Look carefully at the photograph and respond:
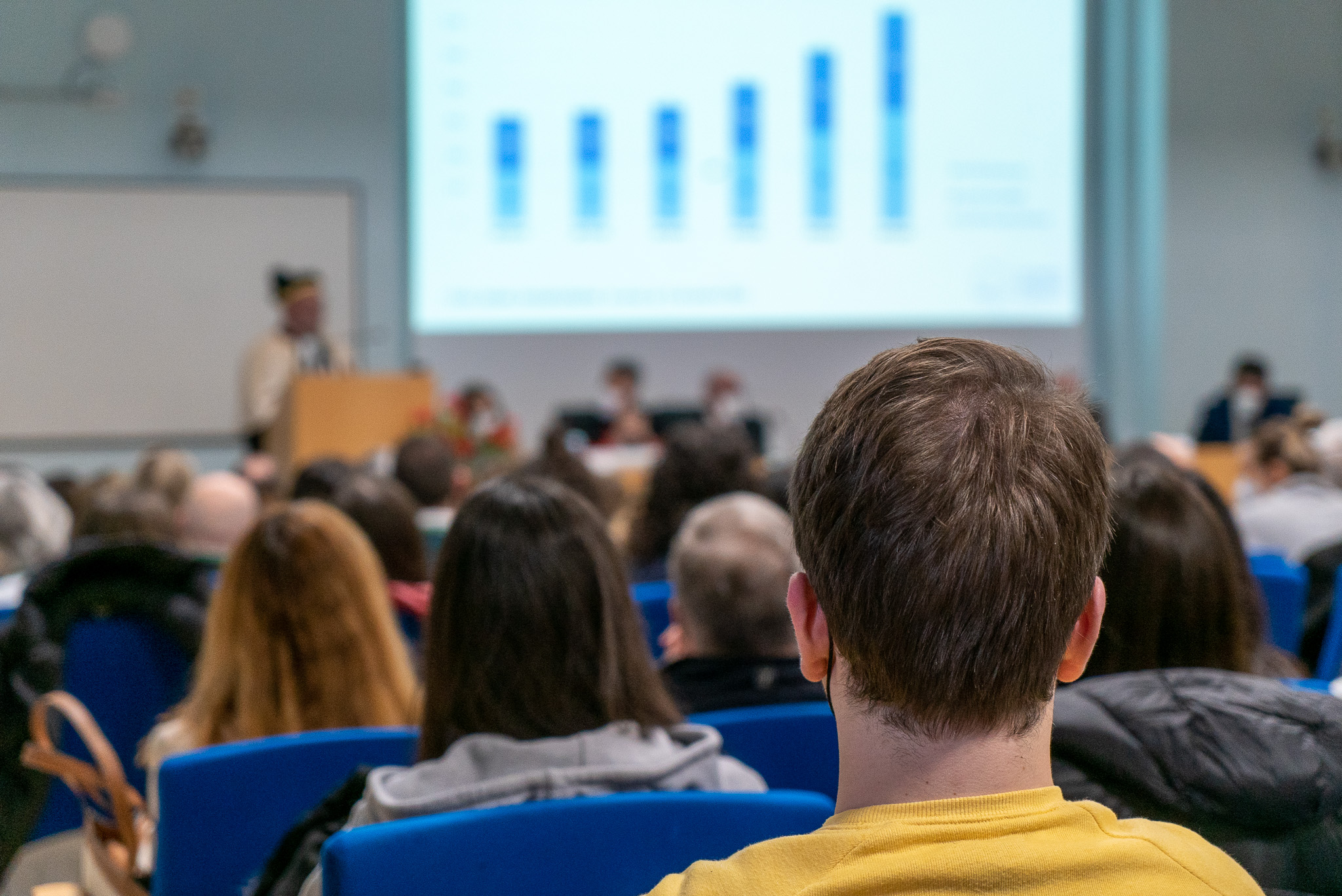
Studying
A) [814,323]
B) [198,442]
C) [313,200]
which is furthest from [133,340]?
[814,323]

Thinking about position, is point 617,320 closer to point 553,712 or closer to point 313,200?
point 313,200

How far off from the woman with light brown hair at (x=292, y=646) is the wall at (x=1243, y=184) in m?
8.43

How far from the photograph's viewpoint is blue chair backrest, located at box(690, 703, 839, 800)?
1.68 metres

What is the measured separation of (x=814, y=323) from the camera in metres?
7.67

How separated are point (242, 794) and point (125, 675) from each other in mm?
969

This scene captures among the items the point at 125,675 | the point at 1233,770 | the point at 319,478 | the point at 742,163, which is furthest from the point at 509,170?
the point at 1233,770

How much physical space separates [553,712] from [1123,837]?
832 mm

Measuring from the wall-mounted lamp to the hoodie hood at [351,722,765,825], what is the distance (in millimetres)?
6888

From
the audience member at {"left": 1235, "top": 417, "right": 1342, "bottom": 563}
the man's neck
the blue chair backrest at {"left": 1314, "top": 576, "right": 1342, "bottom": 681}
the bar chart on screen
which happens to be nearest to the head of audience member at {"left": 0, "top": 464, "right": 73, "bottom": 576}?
the man's neck

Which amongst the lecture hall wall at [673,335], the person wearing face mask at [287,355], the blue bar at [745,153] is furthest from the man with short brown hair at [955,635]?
the blue bar at [745,153]

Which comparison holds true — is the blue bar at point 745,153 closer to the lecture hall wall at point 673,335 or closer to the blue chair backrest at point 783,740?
the lecture hall wall at point 673,335

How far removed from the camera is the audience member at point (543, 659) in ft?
4.45

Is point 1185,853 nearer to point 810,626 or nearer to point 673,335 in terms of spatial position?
point 810,626

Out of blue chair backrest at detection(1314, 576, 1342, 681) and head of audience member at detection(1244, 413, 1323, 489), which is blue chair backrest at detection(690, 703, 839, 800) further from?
head of audience member at detection(1244, 413, 1323, 489)
